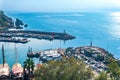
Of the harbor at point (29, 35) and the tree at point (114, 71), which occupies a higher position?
the tree at point (114, 71)

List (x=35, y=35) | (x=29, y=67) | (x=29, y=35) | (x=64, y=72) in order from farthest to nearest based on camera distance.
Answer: (x=35, y=35) < (x=29, y=35) < (x=29, y=67) < (x=64, y=72)

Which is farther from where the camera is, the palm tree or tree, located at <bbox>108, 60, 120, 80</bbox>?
the palm tree

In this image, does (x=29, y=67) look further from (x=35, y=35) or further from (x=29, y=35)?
(x=35, y=35)

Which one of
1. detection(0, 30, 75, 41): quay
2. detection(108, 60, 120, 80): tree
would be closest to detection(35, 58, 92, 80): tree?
detection(108, 60, 120, 80): tree

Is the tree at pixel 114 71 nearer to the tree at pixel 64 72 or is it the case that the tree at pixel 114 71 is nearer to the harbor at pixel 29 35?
the tree at pixel 64 72

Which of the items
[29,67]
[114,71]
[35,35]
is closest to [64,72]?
[114,71]

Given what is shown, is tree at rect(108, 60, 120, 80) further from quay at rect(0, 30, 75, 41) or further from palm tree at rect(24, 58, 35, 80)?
quay at rect(0, 30, 75, 41)

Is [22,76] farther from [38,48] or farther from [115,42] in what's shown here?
[115,42]

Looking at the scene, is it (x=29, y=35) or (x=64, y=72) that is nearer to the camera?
(x=64, y=72)

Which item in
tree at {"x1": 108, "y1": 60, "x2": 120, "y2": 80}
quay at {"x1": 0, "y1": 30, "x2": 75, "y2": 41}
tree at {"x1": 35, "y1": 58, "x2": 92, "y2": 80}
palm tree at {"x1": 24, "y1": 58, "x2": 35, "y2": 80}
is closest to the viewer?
tree at {"x1": 108, "y1": 60, "x2": 120, "y2": 80}

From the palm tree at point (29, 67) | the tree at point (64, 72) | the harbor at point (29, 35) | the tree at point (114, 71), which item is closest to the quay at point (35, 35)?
the harbor at point (29, 35)

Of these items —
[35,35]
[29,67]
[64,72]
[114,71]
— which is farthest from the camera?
[35,35]

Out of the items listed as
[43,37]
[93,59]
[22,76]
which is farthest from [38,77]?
[43,37]
